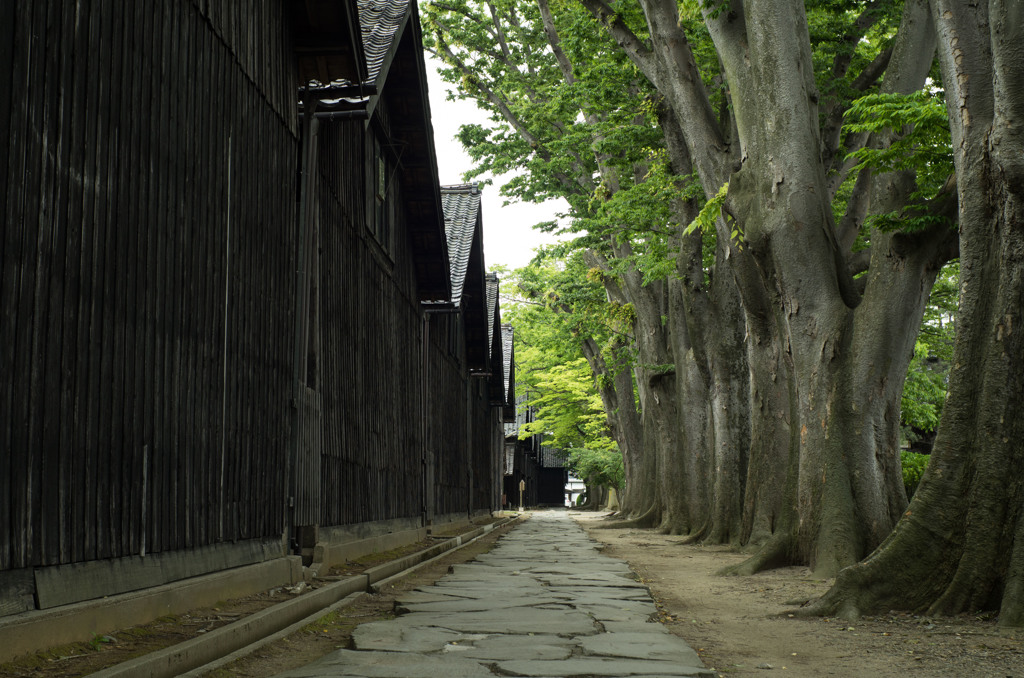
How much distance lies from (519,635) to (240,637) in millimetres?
1812

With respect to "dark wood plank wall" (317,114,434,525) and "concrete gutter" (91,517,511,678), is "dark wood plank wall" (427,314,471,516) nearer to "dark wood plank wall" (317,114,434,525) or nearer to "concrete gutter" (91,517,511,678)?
"dark wood plank wall" (317,114,434,525)

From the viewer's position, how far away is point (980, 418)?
21.0ft

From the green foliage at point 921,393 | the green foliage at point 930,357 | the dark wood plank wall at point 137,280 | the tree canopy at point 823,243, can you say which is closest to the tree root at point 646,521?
the tree canopy at point 823,243

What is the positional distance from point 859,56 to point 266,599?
43.0 feet

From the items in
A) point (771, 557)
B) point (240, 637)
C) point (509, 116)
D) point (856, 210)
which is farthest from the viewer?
point (509, 116)

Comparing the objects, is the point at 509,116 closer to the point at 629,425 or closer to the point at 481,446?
the point at 629,425

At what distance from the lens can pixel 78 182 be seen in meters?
5.21

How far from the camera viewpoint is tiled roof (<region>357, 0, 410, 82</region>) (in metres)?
11.5

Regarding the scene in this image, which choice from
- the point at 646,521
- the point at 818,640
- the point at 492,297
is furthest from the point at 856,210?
the point at 492,297

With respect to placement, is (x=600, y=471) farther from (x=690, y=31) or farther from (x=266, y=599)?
(x=266, y=599)

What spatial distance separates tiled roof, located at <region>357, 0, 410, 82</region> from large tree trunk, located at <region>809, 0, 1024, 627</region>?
6851 millimetres

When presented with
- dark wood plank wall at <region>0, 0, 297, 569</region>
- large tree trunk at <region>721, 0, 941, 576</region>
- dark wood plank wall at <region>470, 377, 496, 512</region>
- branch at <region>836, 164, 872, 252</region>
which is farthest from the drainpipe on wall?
dark wood plank wall at <region>470, 377, 496, 512</region>

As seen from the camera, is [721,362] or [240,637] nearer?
[240,637]

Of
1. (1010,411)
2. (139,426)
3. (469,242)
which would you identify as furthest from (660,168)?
(139,426)
